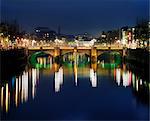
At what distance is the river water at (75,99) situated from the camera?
1409cm

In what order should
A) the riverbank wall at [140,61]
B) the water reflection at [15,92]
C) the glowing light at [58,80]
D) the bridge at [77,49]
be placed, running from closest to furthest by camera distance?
1. the water reflection at [15,92]
2. the glowing light at [58,80]
3. the riverbank wall at [140,61]
4. the bridge at [77,49]

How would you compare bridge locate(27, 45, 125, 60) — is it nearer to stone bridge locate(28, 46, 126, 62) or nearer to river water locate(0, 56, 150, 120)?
stone bridge locate(28, 46, 126, 62)

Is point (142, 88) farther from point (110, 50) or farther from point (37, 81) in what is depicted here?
point (110, 50)

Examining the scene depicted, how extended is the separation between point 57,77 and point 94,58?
516 inches

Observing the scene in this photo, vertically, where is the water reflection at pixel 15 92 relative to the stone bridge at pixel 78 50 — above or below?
below

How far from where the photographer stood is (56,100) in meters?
17.5

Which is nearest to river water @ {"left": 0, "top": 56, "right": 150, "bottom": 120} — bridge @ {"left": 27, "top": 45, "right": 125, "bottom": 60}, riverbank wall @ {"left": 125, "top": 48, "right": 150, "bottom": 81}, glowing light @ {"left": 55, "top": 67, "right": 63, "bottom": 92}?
glowing light @ {"left": 55, "top": 67, "right": 63, "bottom": 92}

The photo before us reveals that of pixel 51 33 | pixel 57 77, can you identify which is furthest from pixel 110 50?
pixel 51 33

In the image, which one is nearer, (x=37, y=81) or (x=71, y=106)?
(x=71, y=106)

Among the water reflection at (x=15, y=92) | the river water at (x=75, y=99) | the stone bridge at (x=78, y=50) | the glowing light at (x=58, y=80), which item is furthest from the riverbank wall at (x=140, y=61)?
the water reflection at (x=15, y=92)

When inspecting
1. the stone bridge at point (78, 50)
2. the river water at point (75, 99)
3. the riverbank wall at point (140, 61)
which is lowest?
the river water at point (75, 99)

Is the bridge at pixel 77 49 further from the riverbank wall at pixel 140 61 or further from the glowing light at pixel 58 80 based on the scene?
the glowing light at pixel 58 80

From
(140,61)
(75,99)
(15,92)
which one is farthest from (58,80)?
(75,99)

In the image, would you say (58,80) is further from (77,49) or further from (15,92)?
(77,49)
